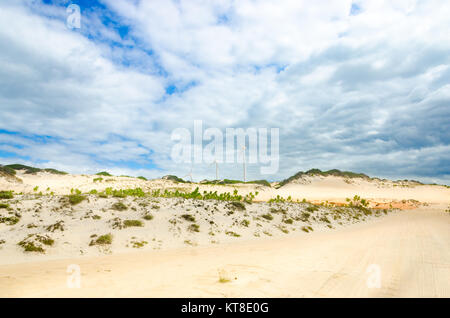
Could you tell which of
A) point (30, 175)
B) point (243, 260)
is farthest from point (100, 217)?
point (30, 175)

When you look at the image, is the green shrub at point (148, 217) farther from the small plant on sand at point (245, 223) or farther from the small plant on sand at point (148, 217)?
the small plant on sand at point (245, 223)

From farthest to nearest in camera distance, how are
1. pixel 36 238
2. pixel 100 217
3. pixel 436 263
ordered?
pixel 100 217
pixel 36 238
pixel 436 263

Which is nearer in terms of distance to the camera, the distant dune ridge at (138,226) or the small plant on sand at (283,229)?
the distant dune ridge at (138,226)

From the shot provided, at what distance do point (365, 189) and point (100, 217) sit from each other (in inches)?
2864

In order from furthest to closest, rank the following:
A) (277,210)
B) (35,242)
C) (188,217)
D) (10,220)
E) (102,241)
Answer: (277,210) → (188,217) → (10,220) → (102,241) → (35,242)

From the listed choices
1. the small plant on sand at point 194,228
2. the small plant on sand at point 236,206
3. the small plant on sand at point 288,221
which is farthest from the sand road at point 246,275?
the small plant on sand at point 236,206

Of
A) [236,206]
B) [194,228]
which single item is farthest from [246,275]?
[236,206]

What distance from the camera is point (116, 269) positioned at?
7.99 m

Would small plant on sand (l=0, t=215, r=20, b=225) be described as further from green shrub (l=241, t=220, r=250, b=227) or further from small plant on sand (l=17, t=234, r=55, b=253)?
green shrub (l=241, t=220, r=250, b=227)

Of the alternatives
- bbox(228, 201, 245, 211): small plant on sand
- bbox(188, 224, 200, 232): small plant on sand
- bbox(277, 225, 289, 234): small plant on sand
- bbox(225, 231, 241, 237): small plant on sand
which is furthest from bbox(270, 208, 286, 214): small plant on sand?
bbox(188, 224, 200, 232): small plant on sand

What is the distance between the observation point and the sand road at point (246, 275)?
576 centimetres

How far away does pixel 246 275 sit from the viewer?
7.05 m

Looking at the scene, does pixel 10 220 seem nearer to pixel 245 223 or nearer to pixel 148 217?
pixel 148 217
